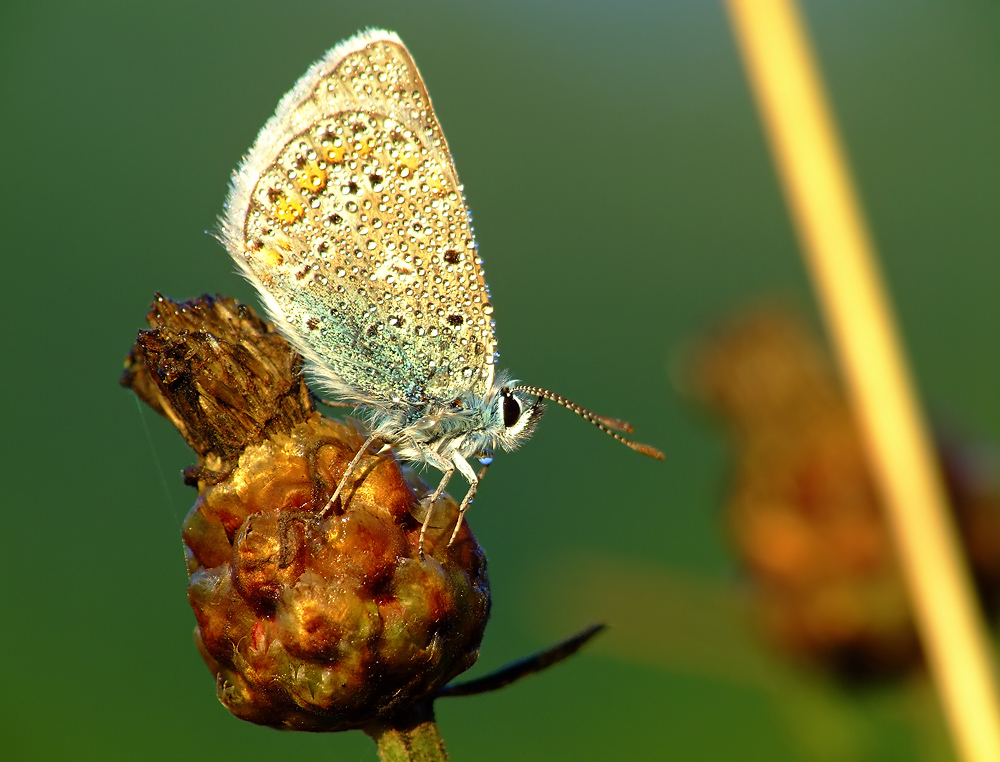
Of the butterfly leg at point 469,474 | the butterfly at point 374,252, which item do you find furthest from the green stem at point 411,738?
the butterfly at point 374,252

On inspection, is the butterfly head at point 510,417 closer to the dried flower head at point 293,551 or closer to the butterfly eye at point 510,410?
the butterfly eye at point 510,410

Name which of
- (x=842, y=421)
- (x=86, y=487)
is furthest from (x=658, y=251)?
(x=842, y=421)

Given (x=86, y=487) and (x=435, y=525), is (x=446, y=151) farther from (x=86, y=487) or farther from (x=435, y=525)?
(x=86, y=487)

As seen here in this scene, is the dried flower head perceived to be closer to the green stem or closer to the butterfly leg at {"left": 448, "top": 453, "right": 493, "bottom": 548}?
the green stem

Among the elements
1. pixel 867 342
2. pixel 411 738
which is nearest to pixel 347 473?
pixel 411 738

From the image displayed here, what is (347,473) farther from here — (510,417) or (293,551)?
(510,417)

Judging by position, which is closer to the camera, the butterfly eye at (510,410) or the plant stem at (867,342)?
the plant stem at (867,342)
